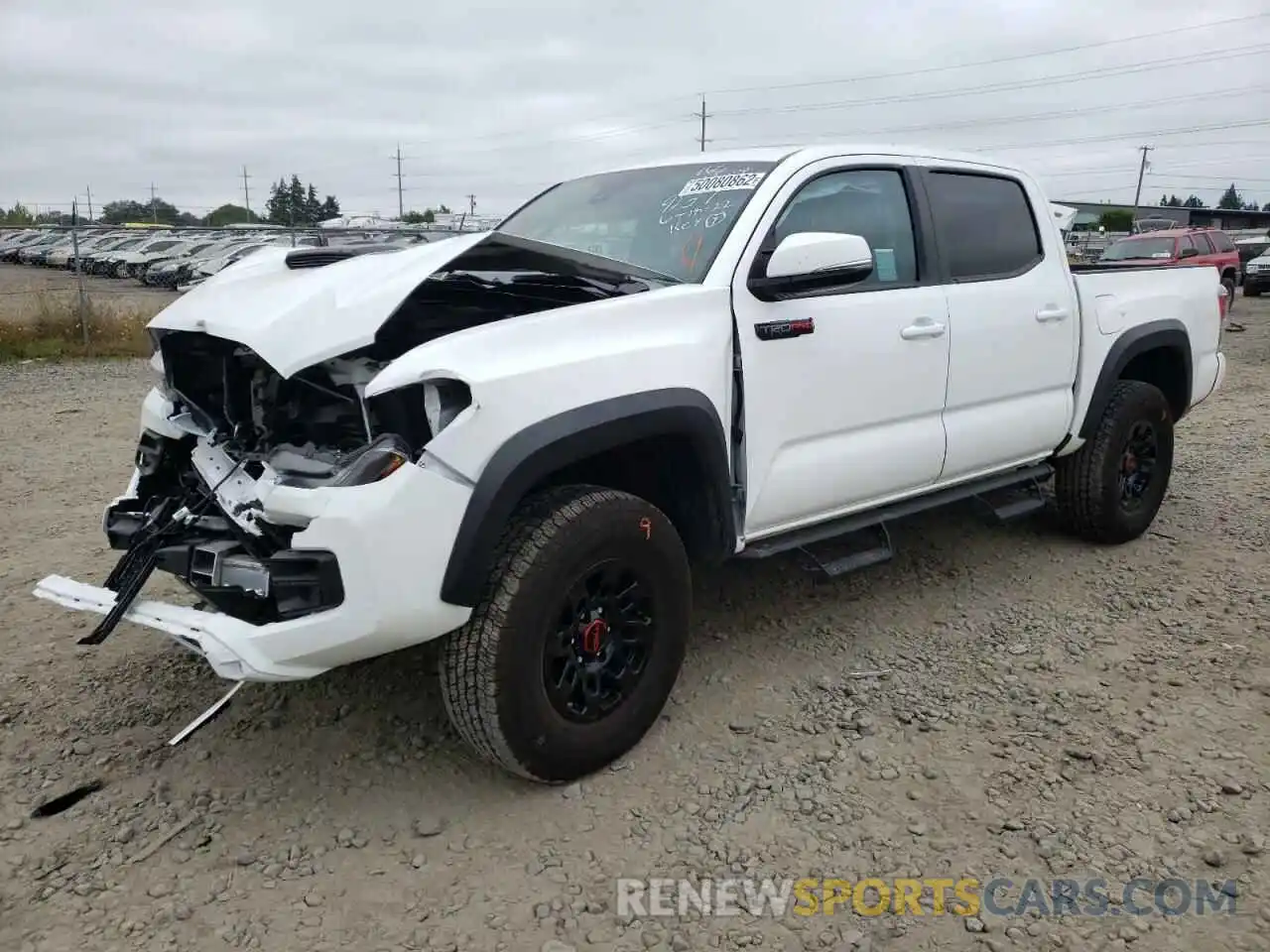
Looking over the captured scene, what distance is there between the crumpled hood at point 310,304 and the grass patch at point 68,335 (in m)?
10.6

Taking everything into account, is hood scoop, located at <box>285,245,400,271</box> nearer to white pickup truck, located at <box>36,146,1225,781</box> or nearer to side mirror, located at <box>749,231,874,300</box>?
white pickup truck, located at <box>36,146,1225,781</box>

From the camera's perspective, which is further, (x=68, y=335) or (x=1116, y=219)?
(x=1116, y=219)

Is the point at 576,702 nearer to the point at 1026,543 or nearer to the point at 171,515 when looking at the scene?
the point at 171,515

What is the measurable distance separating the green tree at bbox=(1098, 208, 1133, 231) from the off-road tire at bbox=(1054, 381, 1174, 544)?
225 ft

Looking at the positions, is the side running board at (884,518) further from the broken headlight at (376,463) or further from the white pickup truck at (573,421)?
the broken headlight at (376,463)

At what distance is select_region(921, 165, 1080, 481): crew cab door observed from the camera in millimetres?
4148

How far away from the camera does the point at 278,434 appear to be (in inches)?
119

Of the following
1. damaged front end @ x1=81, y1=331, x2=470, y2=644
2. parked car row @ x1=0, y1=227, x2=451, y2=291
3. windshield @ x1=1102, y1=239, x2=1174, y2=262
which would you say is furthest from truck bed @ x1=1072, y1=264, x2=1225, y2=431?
parked car row @ x1=0, y1=227, x2=451, y2=291

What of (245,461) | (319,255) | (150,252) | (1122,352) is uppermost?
(150,252)

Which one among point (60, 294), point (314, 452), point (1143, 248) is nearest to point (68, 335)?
point (60, 294)

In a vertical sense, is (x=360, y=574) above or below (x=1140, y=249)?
below

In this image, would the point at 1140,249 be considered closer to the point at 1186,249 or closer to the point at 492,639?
the point at 1186,249

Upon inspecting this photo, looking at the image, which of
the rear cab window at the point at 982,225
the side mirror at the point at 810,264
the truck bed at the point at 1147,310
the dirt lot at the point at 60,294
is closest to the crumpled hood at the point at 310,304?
the side mirror at the point at 810,264

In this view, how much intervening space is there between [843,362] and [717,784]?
154 cm
